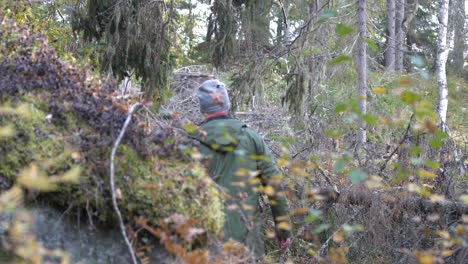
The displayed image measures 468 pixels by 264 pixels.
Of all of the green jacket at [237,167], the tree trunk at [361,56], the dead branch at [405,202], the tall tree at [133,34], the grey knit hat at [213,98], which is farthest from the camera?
the tree trunk at [361,56]

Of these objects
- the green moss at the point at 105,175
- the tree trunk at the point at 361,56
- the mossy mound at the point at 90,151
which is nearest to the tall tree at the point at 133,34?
the mossy mound at the point at 90,151

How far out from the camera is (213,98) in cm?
420

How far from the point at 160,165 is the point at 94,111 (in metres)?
0.52

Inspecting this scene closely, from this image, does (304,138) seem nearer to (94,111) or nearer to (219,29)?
(219,29)

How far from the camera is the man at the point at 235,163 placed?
390 cm

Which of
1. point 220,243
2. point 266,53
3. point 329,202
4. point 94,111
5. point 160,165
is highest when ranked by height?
point 266,53

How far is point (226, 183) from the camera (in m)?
4.00

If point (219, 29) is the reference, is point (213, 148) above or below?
below

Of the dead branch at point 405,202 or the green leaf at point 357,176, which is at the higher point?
the green leaf at point 357,176

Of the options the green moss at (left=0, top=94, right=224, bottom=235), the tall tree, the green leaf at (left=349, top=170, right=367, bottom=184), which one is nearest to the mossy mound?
the green moss at (left=0, top=94, right=224, bottom=235)

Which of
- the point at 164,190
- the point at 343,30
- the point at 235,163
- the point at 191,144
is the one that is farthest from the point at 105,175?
the point at 343,30

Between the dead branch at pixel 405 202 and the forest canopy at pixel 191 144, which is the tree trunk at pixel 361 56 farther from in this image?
the dead branch at pixel 405 202

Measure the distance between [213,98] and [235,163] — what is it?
0.53 meters

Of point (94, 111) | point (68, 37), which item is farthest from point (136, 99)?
point (68, 37)
